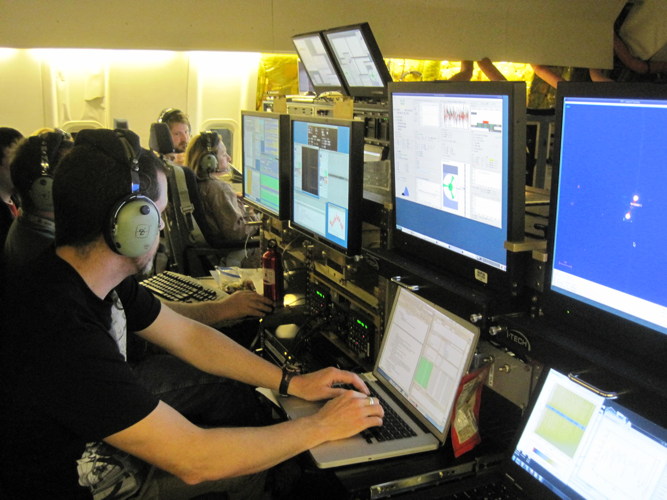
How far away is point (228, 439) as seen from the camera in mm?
1531

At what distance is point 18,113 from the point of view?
18.7 ft

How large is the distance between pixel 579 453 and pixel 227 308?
5.20ft

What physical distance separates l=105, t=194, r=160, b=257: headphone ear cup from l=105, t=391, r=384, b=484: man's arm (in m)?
0.38

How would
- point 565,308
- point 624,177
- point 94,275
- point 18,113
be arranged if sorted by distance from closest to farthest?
point 624,177
point 565,308
point 94,275
point 18,113

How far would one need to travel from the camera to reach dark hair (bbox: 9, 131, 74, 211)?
2.52m

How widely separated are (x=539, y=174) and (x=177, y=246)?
8.79 ft

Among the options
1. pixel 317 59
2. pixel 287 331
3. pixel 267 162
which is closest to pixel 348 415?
pixel 287 331

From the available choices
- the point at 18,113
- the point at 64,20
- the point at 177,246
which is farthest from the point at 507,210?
the point at 18,113

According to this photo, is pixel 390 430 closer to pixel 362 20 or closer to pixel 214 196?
pixel 214 196

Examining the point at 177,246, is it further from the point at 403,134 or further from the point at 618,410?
the point at 618,410

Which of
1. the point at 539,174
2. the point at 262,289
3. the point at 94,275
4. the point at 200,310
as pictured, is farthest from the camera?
the point at 262,289

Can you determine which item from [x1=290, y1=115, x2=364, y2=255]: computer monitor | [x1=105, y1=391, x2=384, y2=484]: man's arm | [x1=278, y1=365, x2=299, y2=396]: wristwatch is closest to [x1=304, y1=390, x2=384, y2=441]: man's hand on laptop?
[x1=105, y1=391, x2=384, y2=484]: man's arm

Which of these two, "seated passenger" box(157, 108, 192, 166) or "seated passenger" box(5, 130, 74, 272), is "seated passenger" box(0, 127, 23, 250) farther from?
"seated passenger" box(157, 108, 192, 166)

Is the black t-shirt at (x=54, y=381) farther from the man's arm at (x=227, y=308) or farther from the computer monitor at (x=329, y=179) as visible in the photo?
the man's arm at (x=227, y=308)
